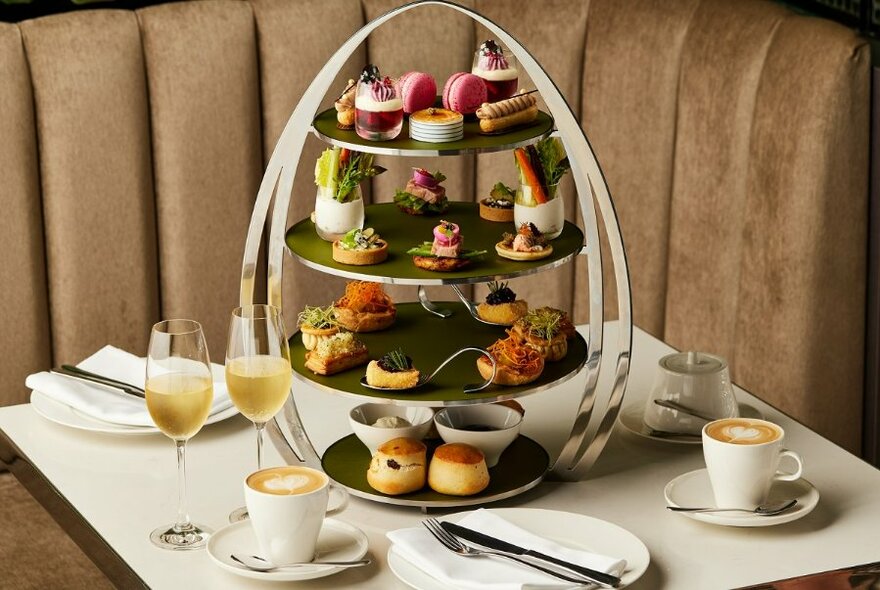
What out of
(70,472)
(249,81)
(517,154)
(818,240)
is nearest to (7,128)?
(249,81)

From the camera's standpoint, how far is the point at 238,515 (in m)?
1.39

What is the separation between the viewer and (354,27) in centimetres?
260

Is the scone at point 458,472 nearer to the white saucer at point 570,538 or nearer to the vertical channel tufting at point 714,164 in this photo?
the white saucer at point 570,538

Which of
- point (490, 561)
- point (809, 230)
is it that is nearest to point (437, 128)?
point (490, 561)

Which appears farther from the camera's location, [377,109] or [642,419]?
[642,419]

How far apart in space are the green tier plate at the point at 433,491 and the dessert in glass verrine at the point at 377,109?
372 millimetres

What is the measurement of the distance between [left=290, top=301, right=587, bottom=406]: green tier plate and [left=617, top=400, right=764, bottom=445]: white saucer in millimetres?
139

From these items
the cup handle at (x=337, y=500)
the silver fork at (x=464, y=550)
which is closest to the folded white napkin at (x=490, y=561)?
the silver fork at (x=464, y=550)

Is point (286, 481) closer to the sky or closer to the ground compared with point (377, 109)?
closer to the ground

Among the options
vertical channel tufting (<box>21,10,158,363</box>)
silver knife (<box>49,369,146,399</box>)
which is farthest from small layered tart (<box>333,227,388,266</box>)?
vertical channel tufting (<box>21,10,158,363</box>)

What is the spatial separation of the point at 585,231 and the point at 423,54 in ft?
4.11

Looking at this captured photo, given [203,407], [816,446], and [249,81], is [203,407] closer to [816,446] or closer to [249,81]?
[816,446]

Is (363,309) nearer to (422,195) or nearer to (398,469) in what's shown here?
(422,195)

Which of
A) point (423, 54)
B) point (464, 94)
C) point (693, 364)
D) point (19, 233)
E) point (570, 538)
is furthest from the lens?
point (423, 54)
